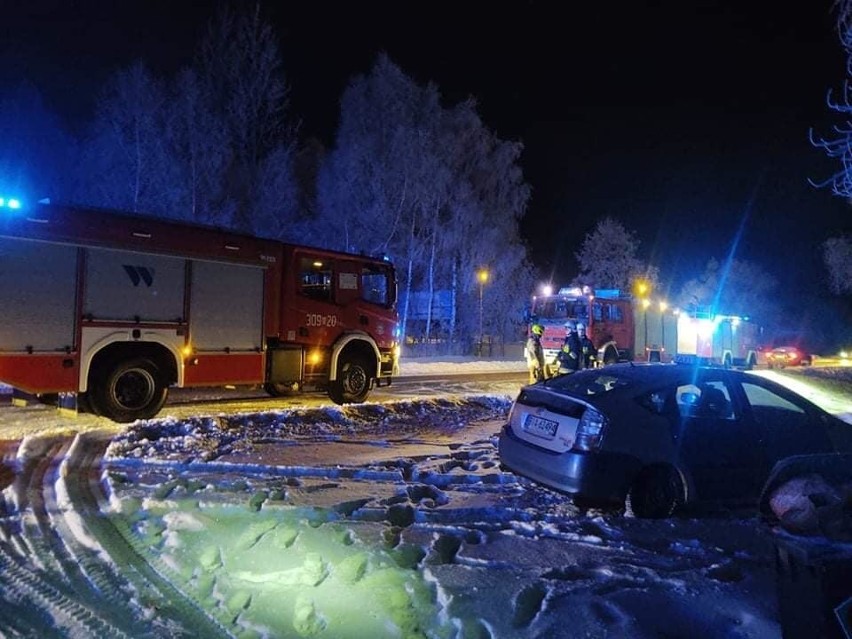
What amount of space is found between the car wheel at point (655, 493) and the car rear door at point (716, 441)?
0.57ft

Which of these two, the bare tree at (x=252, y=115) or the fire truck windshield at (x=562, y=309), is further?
the bare tree at (x=252, y=115)

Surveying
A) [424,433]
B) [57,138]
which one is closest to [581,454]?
[424,433]

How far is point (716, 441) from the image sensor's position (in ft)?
20.2

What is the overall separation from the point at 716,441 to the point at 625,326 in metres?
16.3

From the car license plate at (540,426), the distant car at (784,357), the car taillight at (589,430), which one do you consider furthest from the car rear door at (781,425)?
the distant car at (784,357)

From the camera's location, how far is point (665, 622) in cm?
395

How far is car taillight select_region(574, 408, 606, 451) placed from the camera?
5.77 metres

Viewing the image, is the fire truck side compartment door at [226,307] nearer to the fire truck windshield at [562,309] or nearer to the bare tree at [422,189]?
the fire truck windshield at [562,309]

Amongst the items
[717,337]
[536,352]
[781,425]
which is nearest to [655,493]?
[781,425]

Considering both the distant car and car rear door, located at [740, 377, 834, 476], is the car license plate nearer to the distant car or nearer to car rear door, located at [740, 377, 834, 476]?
car rear door, located at [740, 377, 834, 476]

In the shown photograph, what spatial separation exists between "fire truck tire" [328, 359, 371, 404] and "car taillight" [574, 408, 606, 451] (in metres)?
7.81

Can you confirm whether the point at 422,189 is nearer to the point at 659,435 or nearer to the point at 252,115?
the point at 252,115

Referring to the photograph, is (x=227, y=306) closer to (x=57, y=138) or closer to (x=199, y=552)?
(x=199, y=552)

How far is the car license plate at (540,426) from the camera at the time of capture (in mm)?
6113
